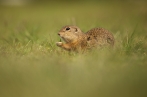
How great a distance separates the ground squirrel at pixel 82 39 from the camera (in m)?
5.47

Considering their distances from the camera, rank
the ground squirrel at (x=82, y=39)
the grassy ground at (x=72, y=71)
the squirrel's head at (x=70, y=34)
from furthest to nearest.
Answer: the squirrel's head at (x=70, y=34) → the ground squirrel at (x=82, y=39) → the grassy ground at (x=72, y=71)

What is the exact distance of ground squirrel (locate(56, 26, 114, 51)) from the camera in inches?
215

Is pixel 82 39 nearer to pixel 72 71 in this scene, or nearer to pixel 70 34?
pixel 70 34

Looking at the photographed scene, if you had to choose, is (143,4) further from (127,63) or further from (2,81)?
(2,81)

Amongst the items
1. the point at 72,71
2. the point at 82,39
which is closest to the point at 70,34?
the point at 82,39

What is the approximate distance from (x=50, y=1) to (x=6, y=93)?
52.8 feet

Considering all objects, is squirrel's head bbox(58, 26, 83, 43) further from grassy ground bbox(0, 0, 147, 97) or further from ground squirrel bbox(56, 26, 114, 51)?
grassy ground bbox(0, 0, 147, 97)

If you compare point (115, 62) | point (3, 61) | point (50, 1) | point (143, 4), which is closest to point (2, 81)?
point (3, 61)

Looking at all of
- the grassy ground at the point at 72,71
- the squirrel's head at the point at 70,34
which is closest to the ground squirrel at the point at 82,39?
the squirrel's head at the point at 70,34

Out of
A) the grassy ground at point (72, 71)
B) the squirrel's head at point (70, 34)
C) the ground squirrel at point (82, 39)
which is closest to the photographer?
the grassy ground at point (72, 71)

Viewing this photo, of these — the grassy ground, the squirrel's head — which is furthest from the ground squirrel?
the grassy ground

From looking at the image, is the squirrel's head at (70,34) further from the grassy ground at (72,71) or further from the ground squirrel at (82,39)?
the grassy ground at (72,71)

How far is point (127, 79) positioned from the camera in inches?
153

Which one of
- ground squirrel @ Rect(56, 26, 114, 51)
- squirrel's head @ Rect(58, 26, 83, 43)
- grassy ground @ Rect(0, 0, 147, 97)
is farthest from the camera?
squirrel's head @ Rect(58, 26, 83, 43)
